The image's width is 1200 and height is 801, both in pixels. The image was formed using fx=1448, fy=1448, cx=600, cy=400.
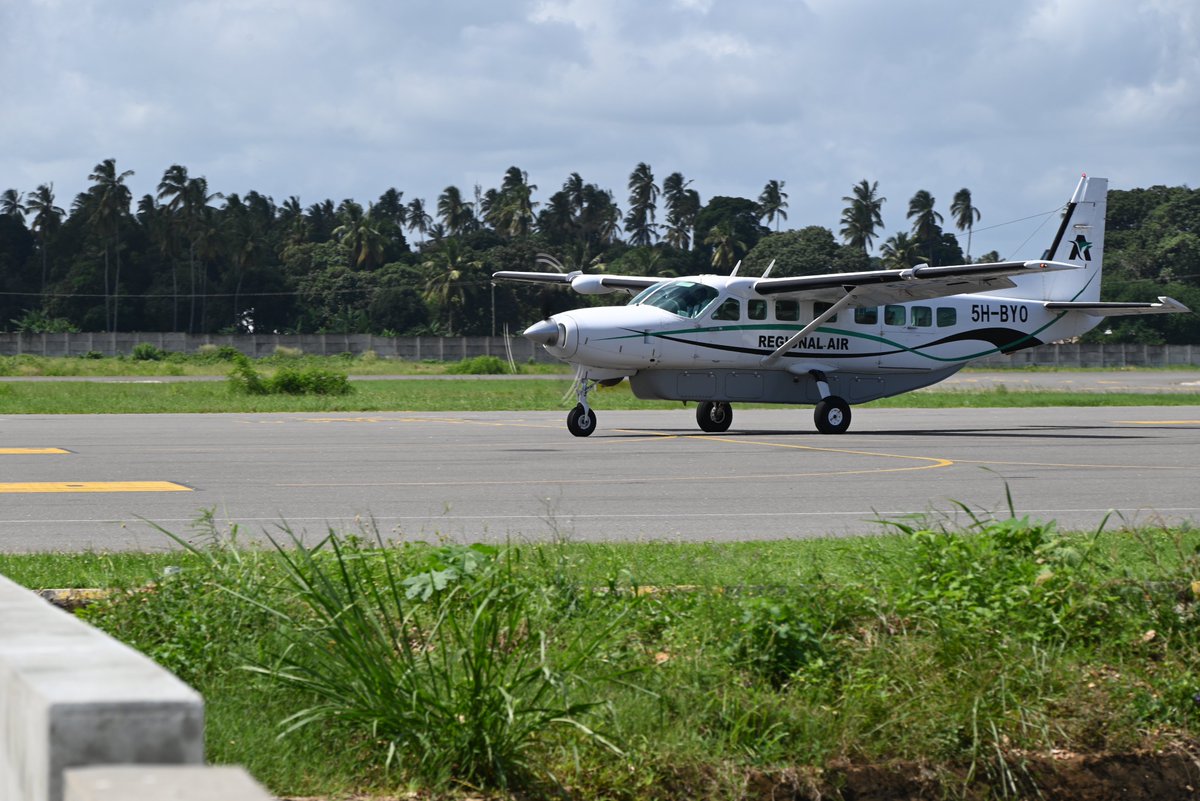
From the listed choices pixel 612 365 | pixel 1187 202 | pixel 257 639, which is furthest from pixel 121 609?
pixel 1187 202

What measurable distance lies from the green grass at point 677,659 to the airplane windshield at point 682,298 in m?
17.3

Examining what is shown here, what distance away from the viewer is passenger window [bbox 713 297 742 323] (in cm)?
2484

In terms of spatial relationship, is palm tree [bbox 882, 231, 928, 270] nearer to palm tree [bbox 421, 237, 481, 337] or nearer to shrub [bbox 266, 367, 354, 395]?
palm tree [bbox 421, 237, 481, 337]

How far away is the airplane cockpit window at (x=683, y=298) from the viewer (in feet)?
80.6

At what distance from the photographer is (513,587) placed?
5973 mm

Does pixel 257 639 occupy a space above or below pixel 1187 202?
below

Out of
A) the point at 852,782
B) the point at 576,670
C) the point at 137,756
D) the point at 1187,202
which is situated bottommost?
the point at 852,782

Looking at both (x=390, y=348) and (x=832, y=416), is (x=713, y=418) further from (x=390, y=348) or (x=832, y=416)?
(x=390, y=348)

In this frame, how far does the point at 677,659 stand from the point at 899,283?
784 inches

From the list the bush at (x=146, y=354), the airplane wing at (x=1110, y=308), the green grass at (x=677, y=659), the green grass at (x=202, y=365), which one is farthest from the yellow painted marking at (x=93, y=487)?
the bush at (x=146, y=354)

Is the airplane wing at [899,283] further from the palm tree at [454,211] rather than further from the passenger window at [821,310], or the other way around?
the palm tree at [454,211]

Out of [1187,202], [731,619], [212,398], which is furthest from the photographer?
[1187,202]

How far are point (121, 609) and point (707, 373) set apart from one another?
19002mm

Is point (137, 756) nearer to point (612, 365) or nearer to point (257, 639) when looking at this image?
point (257, 639)
